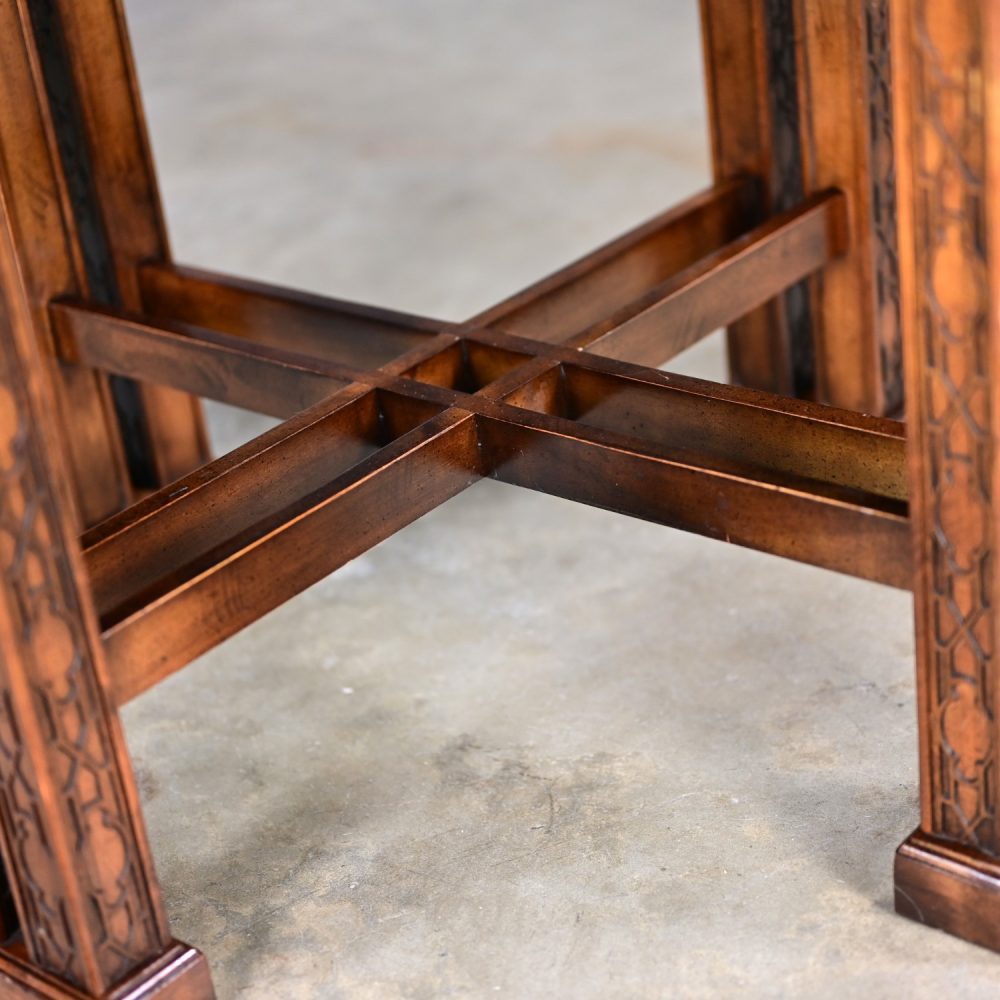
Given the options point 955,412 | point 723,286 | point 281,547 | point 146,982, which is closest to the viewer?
point 955,412

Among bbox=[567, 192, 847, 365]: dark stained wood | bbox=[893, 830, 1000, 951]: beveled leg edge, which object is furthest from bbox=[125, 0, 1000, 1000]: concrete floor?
bbox=[567, 192, 847, 365]: dark stained wood

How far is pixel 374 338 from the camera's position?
3646 mm

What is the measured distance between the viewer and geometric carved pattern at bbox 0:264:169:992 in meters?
2.29

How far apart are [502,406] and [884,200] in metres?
1.37

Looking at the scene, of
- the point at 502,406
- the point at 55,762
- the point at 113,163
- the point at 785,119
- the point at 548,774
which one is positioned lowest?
the point at 548,774

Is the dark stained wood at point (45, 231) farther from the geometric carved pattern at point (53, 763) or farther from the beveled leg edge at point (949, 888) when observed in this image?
the beveled leg edge at point (949, 888)

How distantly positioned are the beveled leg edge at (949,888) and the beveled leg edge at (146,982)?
106 cm

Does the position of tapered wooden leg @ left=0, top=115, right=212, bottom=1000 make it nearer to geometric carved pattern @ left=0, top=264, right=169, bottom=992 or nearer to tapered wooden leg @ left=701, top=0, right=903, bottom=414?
geometric carved pattern @ left=0, top=264, right=169, bottom=992

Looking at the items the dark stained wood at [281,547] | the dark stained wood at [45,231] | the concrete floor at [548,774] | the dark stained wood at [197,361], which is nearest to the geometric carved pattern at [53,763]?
the dark stained wood at [281,547]

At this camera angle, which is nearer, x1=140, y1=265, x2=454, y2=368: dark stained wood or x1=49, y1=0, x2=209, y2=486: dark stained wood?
x1=140, y1=265, x2=454, y2=368: dark stained wood

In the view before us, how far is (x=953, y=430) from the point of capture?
7.70ft

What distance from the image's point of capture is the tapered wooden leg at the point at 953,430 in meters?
2.16

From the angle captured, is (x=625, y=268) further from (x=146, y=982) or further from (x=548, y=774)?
(x=146, y=982)

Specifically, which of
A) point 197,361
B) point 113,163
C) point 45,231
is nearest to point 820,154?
point 197,361
